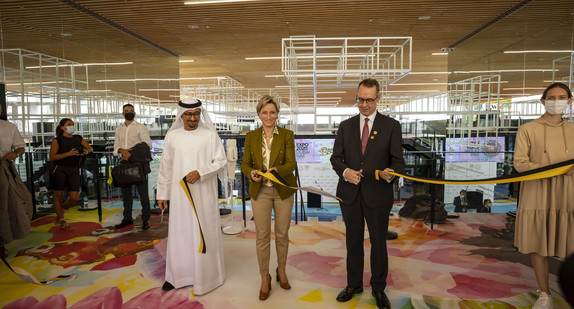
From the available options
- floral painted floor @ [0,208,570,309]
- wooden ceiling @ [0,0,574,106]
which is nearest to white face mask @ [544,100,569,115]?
floral painted floor @ [0,208,570,309]

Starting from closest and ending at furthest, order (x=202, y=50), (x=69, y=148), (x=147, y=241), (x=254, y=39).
Result: (x=147, y=241) < (x=69, y=148) < (x=254, y=39) < (x=202, y=50)

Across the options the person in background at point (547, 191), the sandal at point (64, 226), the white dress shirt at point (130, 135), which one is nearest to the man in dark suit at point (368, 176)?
the person in background at point (547, 191)

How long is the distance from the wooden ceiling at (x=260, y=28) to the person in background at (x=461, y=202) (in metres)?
1.99

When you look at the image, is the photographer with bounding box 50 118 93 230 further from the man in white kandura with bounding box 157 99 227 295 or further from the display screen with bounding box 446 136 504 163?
the display screen with bounding box 446 136 504 163

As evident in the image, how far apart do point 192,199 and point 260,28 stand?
541 cm

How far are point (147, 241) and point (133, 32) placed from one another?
17.2 ft

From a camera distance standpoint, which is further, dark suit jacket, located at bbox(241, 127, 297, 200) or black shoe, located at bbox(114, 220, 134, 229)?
black shoe, located at bbox(114, 220, 134, 229)

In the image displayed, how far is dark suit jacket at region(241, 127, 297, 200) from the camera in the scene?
9.00ft

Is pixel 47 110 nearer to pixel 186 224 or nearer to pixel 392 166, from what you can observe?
pixel 186 224

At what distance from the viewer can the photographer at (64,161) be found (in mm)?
4703

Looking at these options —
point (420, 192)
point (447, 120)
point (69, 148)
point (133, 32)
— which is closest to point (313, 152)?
point (420, 192)

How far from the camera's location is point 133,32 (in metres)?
7.69

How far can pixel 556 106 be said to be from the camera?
241 centimetres

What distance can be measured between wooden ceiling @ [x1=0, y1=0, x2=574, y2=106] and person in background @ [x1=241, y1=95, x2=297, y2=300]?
3.85m
